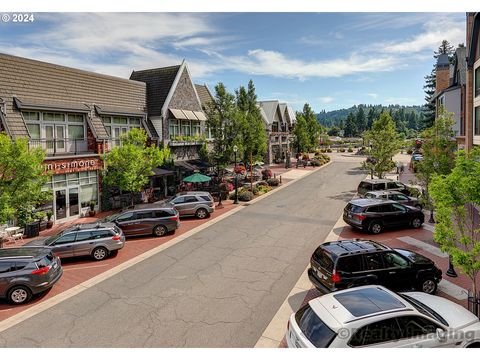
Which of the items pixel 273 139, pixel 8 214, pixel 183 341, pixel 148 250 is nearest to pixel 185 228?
pixel 148 250

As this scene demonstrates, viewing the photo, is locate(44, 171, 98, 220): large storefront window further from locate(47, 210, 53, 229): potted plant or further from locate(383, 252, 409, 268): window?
locate(383, 252, 409, 268): window

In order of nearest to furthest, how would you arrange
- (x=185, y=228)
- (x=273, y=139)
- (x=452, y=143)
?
1. (x=452, y=143)
2. (x=185, y=228)
3. (x=273, y=139)

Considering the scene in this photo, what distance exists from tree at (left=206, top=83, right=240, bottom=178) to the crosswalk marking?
62.4 ft

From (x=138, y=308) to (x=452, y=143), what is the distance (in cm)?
1720

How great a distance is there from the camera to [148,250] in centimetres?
1744

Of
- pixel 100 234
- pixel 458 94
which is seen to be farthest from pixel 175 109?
pixel 458 94

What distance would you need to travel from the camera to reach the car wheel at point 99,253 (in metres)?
15.9

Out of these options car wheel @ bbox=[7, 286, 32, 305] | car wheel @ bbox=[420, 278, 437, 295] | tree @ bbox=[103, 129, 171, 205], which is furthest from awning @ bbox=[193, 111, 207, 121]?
car wheel @ bbox=[420, 278, 437, 295]

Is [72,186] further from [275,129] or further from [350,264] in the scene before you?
[275,129]

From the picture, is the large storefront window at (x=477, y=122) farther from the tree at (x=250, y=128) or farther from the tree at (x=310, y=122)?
the tree at (x=310, y=122)

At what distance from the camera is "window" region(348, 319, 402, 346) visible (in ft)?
23.8

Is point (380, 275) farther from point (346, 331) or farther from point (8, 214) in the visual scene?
point (8, 214)

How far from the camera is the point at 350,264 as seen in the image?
1116 centimetres

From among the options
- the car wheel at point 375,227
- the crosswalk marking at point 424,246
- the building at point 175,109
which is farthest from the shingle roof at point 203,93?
the crosswalk marking at point 424,246
